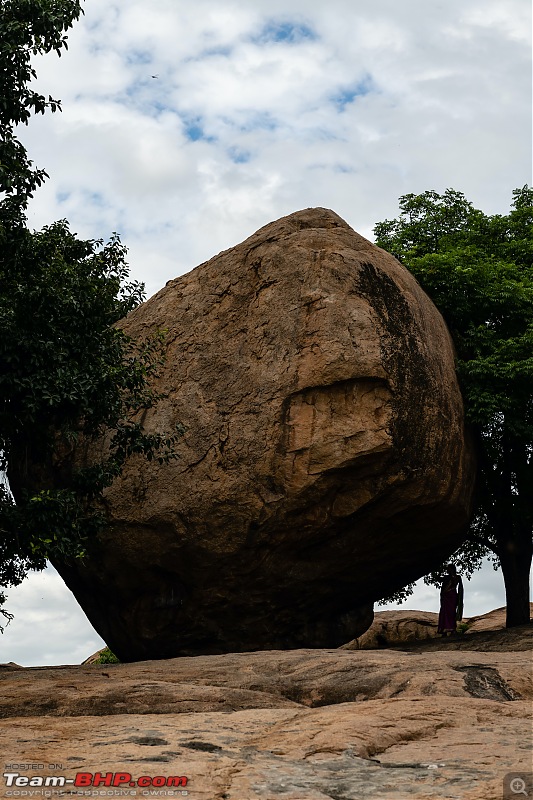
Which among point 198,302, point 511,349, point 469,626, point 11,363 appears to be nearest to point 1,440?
point 11,363

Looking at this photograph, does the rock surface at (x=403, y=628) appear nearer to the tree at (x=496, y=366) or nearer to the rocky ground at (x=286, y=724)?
the tree at (x=496, y=366)

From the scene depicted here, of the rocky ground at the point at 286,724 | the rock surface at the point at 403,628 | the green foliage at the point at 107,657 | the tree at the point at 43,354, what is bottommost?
the rocky ground at the point at 286,724

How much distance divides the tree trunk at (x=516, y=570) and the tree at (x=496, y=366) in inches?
1.1

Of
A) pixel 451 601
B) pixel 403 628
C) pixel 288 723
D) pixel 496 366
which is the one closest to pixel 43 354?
pixel 288 723

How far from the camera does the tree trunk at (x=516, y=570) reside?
24.1 meters

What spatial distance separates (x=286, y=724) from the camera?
9.82 meters

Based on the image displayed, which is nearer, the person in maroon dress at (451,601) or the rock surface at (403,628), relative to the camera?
the person in maroon dress at (451,601)

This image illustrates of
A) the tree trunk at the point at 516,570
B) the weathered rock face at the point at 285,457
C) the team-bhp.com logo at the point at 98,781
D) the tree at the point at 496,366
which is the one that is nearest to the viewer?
the team-bhp.com logo at the point at 98,781

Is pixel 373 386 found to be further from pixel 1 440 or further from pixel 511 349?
pixel 1 440

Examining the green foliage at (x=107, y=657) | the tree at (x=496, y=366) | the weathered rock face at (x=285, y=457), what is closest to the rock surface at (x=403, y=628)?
the tree at (x=496, y=366)

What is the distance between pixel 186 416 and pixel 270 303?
9.95 feet

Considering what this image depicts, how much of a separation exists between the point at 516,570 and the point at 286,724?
16.0m

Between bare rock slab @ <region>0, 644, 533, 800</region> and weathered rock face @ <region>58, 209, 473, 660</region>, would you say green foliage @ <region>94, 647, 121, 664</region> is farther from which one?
bare rock slab @ <region>0, 644, 533, 800</region>

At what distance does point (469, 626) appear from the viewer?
28766mm
